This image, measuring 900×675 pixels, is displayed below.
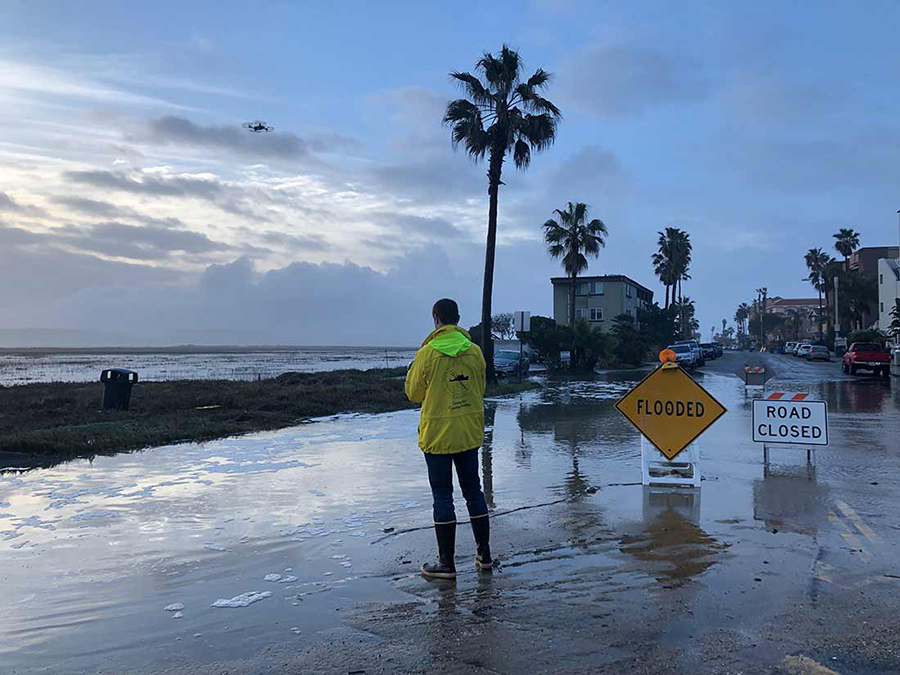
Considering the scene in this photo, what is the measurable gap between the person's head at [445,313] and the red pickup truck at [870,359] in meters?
36.0

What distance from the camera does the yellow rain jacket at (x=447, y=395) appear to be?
550cm

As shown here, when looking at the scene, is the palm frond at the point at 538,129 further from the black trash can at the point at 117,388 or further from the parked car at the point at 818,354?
the parked car at the point at 818,354

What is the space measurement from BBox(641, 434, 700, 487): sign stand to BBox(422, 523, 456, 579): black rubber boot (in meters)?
3.96

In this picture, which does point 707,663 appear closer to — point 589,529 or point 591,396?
point 589,529

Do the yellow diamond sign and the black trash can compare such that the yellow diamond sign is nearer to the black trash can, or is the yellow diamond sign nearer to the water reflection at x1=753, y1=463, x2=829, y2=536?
the water reflection at x1=753, y1=463, x2=829, y2=536

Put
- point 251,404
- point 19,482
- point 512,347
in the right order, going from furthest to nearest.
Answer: point 512,347 < point 251,404 < point 19,482

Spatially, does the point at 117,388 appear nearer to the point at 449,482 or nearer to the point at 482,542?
the point at 449,482

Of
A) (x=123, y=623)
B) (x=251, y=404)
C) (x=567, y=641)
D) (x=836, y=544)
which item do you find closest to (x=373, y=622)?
(x=567, y=641)

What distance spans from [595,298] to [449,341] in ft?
228

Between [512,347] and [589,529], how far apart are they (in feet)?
143

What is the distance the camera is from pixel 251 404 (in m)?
19.5

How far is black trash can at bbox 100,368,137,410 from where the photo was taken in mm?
17750

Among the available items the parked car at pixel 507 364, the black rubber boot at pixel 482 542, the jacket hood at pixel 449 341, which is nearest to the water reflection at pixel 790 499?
the black rubber boot at pixel 482 542

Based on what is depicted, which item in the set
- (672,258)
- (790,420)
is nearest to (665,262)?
(672,258)
